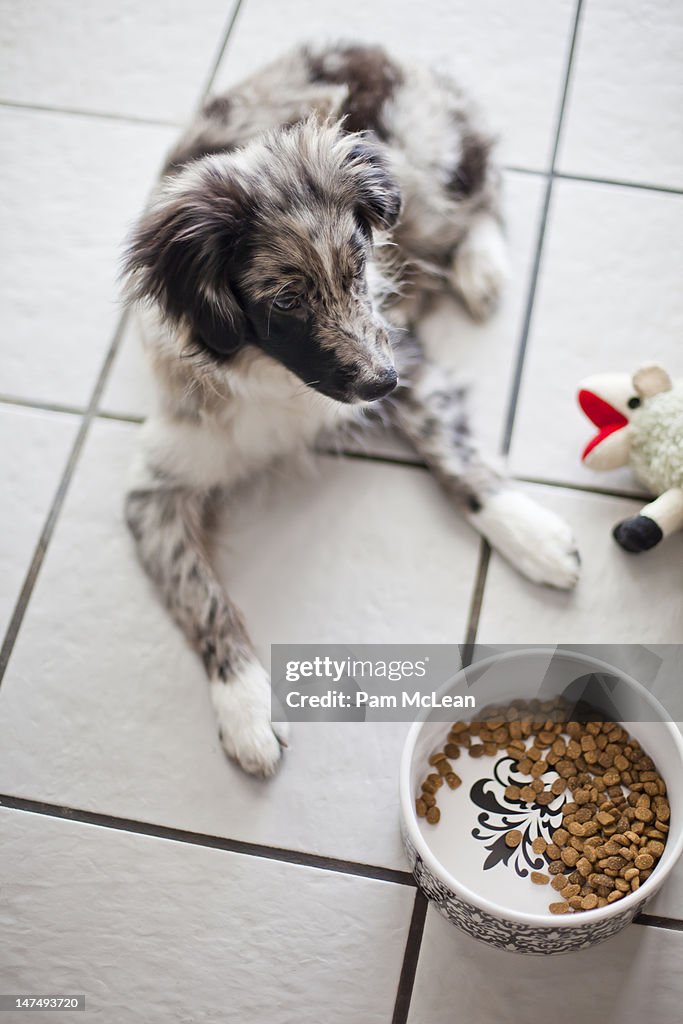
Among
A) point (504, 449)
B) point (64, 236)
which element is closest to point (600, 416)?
point (504, 449)

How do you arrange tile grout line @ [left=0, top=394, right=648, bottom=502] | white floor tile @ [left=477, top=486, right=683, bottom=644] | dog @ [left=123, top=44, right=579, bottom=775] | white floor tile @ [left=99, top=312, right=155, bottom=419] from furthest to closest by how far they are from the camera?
white floor tile @ [left=99, top=312, right=155, bottom=419]
tile grout line @ [left=0, top=394, right=648, bottom=502]
white floor tile @ [left=477, top=486, right=683, bottom=644]
dog @ [left=123, top=44, right=579, bottom=775]

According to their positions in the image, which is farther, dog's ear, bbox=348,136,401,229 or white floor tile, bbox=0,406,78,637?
white floor tile, bbox=0,406,78,637

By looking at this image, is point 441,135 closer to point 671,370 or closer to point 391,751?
point 671,370

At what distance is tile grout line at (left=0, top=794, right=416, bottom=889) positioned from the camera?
5.17ft

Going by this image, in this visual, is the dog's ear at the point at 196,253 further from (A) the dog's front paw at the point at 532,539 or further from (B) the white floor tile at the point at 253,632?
(A) the dog's front paw at the point at 532,539

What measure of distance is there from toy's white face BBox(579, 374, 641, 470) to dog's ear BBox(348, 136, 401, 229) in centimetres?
54

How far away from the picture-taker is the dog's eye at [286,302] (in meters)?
1.44

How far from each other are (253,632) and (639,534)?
2.46 ft

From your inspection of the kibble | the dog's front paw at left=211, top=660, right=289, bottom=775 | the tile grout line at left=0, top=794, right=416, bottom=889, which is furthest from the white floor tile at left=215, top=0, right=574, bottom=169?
the tile grout line at left=0, top=794, right=416, bottom=889

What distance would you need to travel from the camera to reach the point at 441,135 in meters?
1.91

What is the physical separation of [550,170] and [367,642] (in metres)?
1.20

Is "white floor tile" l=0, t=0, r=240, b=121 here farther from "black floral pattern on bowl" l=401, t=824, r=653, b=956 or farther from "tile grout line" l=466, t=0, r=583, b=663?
"black floral pattern on bowl" l=401, t=824, r=653, b=956

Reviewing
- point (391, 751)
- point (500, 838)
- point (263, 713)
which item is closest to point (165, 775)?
point (263, 713)

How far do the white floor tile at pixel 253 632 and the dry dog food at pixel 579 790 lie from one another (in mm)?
169
